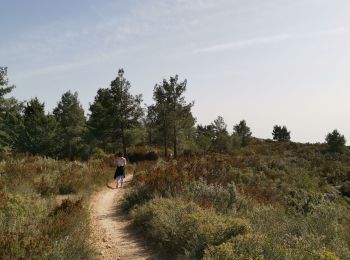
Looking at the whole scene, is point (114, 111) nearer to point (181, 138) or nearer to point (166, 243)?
point (181, 138)

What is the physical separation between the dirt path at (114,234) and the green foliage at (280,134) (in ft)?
190

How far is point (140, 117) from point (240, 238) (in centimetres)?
3266

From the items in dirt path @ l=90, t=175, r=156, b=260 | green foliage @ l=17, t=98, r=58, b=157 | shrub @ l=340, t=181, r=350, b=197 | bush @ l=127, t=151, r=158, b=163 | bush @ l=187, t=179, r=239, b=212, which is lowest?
shrub @ l=340, t=181, r=350, b=197

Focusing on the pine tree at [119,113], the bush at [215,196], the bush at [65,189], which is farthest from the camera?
the pine tree at [119,113]

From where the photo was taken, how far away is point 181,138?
41406 mm

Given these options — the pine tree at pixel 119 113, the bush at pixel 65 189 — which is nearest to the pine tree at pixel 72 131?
the pine tree at pixel 119 113

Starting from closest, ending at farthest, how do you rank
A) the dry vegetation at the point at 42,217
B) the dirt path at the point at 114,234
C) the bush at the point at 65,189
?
the dry vegetation at the point at 42,217 < the dirt path at the point at 114,234 < the bush at the point at 65,189

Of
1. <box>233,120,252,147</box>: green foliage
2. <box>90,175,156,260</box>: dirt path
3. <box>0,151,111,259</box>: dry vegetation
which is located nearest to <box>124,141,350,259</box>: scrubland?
<box>90,175,156,260</box>: dirt path

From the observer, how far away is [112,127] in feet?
124

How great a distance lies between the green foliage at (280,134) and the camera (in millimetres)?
69188

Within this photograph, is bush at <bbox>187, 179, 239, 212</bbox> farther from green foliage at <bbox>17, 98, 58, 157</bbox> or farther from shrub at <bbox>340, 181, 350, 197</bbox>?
green foliage at <bbox>17, 98, 58, 157</bbox>

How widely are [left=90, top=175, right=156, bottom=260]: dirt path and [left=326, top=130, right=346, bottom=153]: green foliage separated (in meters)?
36.0

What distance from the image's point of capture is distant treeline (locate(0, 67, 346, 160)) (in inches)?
1484

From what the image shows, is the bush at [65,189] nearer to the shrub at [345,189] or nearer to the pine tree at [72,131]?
the shrub at [345,189]
